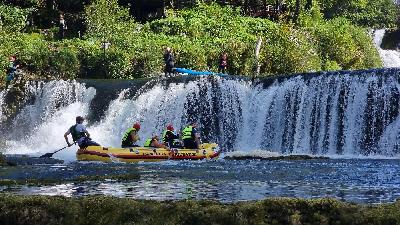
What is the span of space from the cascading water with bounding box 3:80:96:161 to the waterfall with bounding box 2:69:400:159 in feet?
0.14

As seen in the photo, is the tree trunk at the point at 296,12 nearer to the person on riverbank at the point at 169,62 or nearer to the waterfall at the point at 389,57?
the waterfall at the point at 389,57

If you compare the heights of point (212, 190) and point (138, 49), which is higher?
point (138, 49)

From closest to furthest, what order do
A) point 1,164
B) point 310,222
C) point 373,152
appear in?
point 310,222, point 1,164, point 373,152

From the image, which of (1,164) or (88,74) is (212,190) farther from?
(88,74)

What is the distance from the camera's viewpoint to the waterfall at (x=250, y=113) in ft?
77.9

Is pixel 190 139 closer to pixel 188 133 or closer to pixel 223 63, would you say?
pixel 188 133

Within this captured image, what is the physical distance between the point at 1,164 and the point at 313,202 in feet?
44.8

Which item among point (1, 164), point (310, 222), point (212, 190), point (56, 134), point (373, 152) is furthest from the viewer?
point (56, 134)

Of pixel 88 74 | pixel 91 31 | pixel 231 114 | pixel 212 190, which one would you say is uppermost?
pixel 91 31

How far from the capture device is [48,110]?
29.4m

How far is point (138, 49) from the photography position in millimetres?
33812

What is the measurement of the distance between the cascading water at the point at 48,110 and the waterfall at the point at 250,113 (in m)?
0.04

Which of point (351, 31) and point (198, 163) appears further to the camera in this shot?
point (351, 31)

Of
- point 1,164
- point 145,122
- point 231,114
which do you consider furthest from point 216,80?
point 1,164
